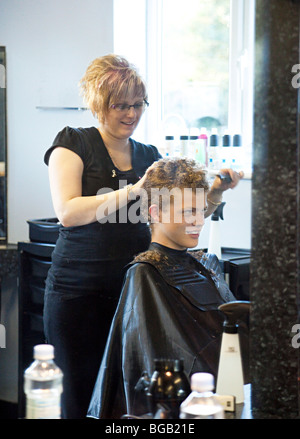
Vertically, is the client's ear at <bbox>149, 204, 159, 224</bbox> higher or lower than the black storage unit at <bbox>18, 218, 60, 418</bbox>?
higher

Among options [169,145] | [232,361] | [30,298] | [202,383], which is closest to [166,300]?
[232,361]

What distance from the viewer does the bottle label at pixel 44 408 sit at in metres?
1.10

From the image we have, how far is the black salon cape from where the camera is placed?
168 cm

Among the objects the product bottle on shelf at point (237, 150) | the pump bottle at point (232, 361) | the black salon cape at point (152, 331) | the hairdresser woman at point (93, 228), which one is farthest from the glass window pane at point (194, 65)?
the pump bottle at point (232, 361)

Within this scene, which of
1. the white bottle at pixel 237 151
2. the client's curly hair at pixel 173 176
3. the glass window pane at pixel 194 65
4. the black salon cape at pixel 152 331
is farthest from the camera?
the glass window pane at pixel 194 65

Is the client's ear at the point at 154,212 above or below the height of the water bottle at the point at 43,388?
above

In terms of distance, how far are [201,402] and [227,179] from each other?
2.74 feet

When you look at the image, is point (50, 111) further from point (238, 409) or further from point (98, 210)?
point (238, 409)

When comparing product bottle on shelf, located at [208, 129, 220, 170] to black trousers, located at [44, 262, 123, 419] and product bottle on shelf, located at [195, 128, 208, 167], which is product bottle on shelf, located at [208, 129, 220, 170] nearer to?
product bottle on shelf, located at [195, 128, 208, 167]

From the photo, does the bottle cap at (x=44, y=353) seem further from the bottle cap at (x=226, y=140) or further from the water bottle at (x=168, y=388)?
the bottle cap at (x=226, y=140)

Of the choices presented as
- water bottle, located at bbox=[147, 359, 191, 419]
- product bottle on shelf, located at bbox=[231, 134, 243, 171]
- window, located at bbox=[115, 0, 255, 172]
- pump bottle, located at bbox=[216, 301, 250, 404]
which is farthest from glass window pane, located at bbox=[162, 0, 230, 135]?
water bottle, located at bbox=[147, 359, 191, 419]

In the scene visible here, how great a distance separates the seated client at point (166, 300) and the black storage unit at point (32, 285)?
3.27 ft

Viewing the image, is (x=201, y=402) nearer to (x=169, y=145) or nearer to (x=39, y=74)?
(x=169, y=145)

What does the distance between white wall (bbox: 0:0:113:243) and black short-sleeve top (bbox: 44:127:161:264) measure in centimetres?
121
